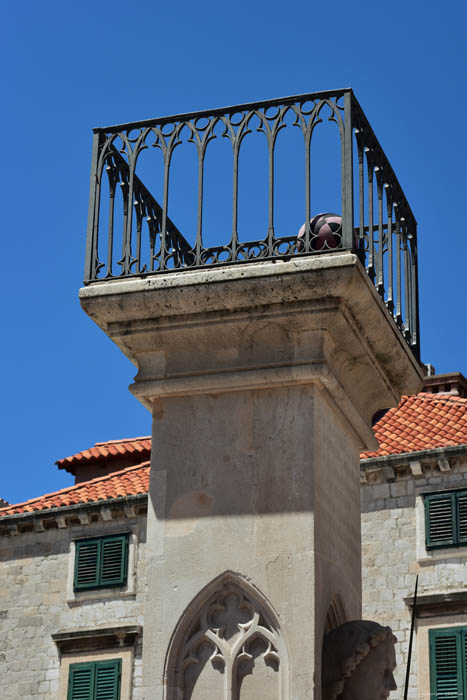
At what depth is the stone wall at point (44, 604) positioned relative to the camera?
830 inches

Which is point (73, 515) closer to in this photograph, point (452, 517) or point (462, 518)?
point (452, 517)

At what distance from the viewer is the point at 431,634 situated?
18078 millimetres

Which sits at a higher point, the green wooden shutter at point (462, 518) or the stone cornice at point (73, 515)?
the stone cornice at point (73, 515)

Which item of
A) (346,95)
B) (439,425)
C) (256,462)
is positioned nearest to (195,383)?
(256,462)

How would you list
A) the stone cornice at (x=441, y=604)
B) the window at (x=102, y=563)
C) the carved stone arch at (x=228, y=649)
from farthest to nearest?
1. the window at (x=102, y=563)
2. the stone cornice at (x=441, y=604)
3. the carved stone arch at (x=228, y=649)

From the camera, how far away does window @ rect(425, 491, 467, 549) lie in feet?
60.2

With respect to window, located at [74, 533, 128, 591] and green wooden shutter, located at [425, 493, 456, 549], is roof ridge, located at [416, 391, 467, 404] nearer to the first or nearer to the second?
green wooden shutter, located at [425, 493, 456, 549]

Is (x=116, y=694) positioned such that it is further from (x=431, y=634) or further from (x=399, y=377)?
(x=399, y=377)

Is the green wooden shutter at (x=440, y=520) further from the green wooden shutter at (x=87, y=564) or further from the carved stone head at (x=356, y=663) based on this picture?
the carved stone head at (x=356, y=663)

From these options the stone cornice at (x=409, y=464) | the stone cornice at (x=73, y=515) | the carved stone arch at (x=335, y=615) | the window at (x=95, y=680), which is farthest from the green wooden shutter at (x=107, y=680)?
the carved stone arch at (x=335, y=615)

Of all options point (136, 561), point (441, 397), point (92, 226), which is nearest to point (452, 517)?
point (441, 397)

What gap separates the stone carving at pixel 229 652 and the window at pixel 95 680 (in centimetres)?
1539

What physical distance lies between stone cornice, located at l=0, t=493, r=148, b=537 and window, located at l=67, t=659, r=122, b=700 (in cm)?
223

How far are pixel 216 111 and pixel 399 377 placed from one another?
1.52 meters
